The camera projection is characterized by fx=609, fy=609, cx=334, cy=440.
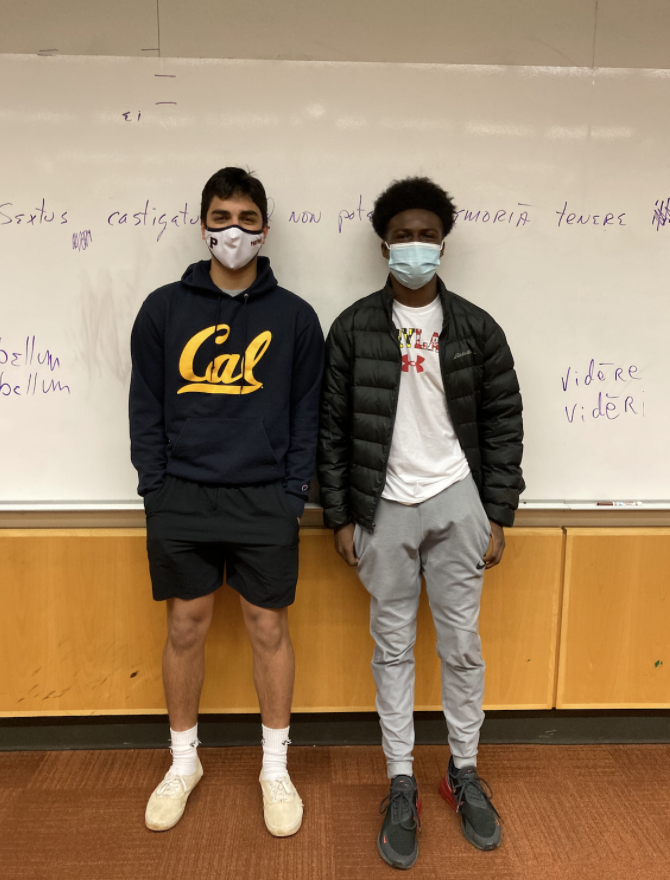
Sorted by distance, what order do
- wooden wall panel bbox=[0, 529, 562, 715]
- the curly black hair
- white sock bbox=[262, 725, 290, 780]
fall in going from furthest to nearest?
1. wooden wall panel bbox=[0, 529, 562, 715]
2. white sock bbox=[262, 725, 290, 780]
3. the curly black hair

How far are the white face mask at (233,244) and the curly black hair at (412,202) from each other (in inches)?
13.9

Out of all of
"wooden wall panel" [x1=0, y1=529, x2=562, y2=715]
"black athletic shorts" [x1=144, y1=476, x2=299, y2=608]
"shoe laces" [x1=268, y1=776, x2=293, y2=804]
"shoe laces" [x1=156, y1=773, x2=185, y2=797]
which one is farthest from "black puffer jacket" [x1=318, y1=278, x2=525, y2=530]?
"shoe laces" [x1=156, y1=773, x2=185, y2=797]

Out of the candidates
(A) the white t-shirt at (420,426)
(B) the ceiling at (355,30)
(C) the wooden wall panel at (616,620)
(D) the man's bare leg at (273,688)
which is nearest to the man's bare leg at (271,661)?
(D) the man's bare leg at (273,688)

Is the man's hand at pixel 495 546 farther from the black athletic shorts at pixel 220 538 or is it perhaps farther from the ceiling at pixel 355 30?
the ceiling at pixel 355 30

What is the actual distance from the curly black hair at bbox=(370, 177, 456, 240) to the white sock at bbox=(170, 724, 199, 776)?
5.23 ft

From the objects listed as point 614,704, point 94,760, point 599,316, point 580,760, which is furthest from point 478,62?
point 94,760

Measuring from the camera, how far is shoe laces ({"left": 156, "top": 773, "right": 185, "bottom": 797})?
1.75m

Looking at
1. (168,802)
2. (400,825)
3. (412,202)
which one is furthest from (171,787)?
(412,202)

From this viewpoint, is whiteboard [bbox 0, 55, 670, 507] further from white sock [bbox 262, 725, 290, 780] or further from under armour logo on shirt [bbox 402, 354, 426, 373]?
white sock [bbox 262, 725, 290, 780]

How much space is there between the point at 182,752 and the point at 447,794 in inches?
31.4

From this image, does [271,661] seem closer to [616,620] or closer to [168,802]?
[168,802]

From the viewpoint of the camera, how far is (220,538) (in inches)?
65.7

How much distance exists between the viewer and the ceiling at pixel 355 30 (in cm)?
176

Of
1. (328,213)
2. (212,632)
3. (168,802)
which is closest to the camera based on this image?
(168,802)
